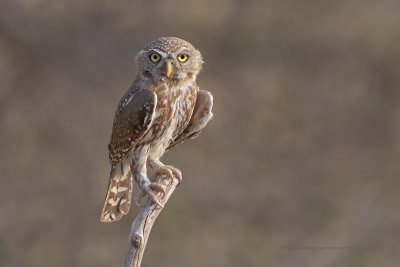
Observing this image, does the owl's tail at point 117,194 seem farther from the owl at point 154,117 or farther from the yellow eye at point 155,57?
the yellow eye at point 155,57

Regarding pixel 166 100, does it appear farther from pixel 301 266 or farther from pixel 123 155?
pixel 301 266

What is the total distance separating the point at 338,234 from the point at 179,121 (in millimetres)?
4780

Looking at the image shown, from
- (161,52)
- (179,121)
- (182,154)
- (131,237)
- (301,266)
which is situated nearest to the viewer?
(131,237)

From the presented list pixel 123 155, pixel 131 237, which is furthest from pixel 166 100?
pixel 131 237

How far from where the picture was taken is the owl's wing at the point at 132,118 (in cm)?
423

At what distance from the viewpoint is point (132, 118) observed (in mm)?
4277

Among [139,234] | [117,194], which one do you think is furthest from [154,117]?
[139,234]

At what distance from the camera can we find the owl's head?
4117 millimetres

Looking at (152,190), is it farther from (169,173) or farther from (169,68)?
(169,68)

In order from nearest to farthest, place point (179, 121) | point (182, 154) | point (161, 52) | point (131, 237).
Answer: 1. point (131, 237)
2. point (161, 52)
3. point (179, 121)
4. point (182, 154)

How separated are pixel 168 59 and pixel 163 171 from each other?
2.50 feet

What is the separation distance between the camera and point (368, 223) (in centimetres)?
891

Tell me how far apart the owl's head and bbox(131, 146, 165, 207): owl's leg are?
52cm

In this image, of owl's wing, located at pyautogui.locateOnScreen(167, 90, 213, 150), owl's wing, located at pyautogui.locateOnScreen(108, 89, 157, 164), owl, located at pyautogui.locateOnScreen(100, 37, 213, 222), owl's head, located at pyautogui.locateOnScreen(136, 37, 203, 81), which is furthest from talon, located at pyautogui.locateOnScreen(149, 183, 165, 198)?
owl's head, located at pyautogui.locateOnScreen(136, 37, 203, 81)
